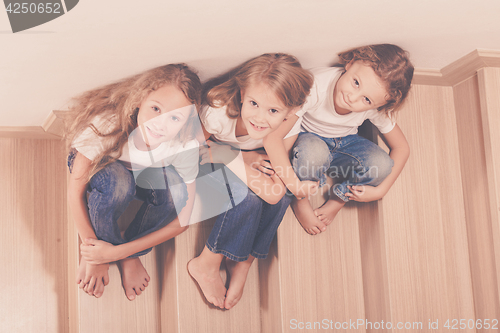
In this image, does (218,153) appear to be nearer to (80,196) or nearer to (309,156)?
(309,156)

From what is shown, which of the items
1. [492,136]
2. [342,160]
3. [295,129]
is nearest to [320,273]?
[342,160]

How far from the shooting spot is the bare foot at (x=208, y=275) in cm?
141

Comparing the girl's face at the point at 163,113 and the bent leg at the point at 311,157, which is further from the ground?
the girl's face at the point at 163,113

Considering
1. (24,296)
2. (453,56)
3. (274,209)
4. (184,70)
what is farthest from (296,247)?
(24,296)

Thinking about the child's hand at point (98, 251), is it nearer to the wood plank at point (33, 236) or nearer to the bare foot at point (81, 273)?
the bare foot at point (81, 273)

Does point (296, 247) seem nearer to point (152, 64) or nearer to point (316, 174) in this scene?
point (316, 174)

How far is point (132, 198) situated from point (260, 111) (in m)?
0.52

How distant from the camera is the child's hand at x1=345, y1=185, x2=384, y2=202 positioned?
4.59 feet

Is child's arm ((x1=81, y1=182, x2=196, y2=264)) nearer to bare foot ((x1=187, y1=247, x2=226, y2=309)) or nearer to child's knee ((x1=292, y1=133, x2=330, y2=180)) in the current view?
bare foot ((x1=187, y1=247, x2=226, y2=309))

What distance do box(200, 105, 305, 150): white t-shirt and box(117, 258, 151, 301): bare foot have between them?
21.8 inches

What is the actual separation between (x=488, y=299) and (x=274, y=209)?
0.78 meters

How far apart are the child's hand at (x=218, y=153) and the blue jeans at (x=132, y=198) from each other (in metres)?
0.12

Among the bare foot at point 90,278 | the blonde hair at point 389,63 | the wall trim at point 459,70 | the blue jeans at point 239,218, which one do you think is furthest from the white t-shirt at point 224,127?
the bare foot at point 90,278

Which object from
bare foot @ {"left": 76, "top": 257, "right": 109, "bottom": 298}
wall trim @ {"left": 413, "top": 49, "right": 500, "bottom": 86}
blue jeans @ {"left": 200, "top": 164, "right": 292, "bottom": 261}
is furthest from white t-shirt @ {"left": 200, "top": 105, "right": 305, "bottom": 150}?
bare foot @ {"left": 76, "top": 257, "right": 109, "bottom": 298}
